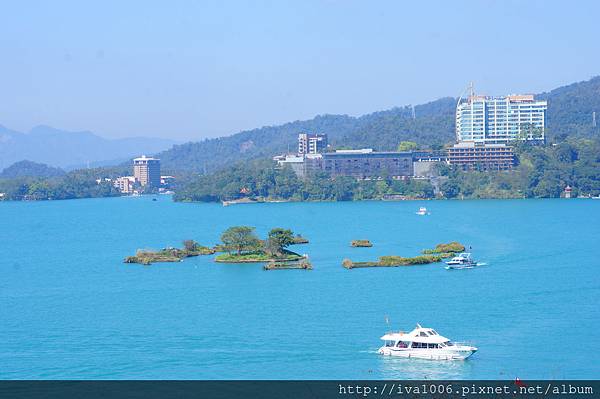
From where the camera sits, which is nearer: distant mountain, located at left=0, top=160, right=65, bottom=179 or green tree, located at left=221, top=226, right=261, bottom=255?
green tree, located at left=221, top=226, right=261, bottom=255

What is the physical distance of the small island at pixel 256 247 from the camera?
1083 inches

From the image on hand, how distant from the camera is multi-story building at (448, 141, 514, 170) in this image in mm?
64125

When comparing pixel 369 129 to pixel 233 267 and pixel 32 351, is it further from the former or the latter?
pixel 32 351

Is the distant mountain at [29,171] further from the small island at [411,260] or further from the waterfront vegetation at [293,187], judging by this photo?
the small island at [411,260]

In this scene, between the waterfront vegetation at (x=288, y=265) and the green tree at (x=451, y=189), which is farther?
the green tree at (x=451, y=189)

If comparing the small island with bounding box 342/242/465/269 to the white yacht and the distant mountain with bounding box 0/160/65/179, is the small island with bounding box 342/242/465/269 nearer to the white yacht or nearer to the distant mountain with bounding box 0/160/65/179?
the white yacht

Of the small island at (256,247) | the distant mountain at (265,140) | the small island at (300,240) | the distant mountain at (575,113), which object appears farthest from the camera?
the distant mountain at (265,140)

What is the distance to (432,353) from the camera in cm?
1519

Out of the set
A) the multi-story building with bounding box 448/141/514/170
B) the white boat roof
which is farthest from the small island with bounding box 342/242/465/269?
the multi-story building with bounding box 448/141/514/170

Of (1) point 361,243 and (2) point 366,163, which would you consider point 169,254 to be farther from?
(2) point 366,163

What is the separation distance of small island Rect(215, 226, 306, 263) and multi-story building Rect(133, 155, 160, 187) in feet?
209

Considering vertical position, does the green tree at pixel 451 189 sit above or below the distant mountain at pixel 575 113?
below

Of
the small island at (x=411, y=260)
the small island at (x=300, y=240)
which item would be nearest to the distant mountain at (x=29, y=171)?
the small island at (x=300, y=240)

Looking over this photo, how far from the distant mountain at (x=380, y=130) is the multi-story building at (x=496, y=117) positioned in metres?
2.94
